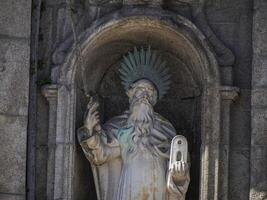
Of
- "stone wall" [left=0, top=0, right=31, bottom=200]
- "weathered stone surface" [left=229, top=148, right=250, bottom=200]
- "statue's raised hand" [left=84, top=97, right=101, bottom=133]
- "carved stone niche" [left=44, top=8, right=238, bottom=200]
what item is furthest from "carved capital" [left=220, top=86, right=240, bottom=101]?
"stone wall" [left=0, top=0, right=31, bottom=200]

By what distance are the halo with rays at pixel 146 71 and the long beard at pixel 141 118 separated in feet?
0.91

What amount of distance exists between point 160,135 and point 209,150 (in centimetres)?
61

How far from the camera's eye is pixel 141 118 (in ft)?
46.7

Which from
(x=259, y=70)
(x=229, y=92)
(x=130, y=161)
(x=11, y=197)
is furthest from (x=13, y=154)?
(x=259, y=70)

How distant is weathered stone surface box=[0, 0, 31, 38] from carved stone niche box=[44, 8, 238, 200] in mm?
588

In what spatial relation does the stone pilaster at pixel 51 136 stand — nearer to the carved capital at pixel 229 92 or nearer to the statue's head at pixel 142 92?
the statue's head at pixel 142 92

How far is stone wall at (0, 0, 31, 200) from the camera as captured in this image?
1386cm

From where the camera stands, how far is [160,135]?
46.8ft

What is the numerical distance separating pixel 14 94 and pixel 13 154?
0.65m

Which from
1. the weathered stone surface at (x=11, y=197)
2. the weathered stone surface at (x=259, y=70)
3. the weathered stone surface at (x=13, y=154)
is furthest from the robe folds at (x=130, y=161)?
the weathered stone surface at (x=259, y=70)

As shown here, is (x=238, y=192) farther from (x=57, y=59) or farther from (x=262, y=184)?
(x=57, y=59)

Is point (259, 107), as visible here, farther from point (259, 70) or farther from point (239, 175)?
point (239, 175)

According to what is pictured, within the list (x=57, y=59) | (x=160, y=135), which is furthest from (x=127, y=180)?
(x=57, y=59)

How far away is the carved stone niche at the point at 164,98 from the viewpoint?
13992 millimetres
